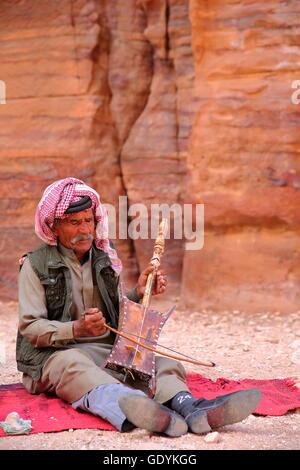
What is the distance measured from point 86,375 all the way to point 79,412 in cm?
19

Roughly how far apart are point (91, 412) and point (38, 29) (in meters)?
5.88

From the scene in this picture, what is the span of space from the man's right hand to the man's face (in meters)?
0.51

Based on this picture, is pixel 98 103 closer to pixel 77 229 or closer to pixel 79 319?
pixel 77 229

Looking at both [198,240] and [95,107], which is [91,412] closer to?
[198,240]

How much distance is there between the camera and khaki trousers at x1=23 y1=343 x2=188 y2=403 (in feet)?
12.6

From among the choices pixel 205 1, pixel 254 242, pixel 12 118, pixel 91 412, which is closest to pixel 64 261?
pixel 91 412

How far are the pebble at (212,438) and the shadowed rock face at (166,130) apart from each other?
13.2ft

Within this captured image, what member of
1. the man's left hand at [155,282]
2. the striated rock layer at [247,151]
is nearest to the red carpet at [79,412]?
the man's left hand at [155,282]

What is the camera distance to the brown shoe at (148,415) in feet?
11.1

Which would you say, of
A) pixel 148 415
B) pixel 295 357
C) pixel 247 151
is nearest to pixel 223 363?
pixel 295 357

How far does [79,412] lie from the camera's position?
3861mm

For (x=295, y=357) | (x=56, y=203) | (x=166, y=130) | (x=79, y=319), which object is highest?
(x=166, y=130)

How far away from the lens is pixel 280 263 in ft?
24.3

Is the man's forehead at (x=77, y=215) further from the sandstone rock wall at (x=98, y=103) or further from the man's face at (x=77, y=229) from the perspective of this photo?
the sandstone rock wall at (x=98, y=103)
